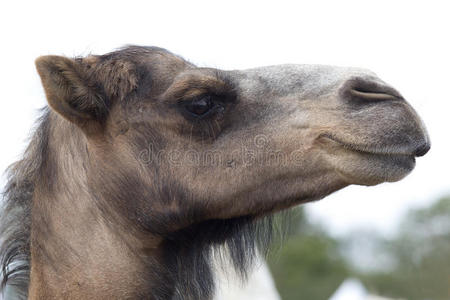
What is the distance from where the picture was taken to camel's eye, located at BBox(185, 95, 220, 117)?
4.09 m

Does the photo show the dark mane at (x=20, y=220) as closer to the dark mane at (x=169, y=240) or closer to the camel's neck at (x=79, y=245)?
the dark mane at (x=169, y=240)

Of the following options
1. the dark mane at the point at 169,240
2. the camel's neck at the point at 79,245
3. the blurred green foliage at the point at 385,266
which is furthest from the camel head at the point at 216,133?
the blurred green foliage at the point at 385,266

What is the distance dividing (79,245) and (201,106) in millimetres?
1171

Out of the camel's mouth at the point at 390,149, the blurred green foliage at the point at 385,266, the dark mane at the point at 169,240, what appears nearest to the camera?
the camel's mouth at the point at 390,149

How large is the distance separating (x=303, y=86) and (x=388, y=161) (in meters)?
0.74

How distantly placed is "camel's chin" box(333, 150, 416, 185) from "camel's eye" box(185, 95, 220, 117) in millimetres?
868

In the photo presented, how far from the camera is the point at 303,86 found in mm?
4113

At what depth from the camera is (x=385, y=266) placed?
24.5m

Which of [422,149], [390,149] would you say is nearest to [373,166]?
[390,149]

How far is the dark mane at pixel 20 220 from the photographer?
4.44 m

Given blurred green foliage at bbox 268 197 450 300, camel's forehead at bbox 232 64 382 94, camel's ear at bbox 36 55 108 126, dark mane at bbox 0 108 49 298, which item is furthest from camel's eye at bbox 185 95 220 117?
blurred green foliage at bbox 268 197 450 300

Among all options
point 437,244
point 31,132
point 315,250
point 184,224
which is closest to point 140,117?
point 184,224

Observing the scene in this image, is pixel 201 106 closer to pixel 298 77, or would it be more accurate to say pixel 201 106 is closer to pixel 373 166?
pixel 298 77

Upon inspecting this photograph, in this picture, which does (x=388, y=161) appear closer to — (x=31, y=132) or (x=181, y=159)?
(x=181, y=159)
